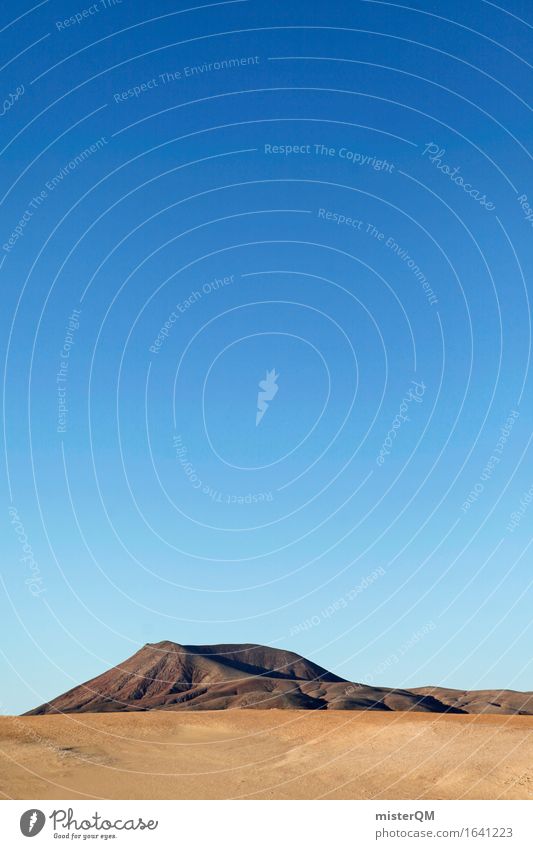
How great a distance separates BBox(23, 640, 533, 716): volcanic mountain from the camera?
141 meters

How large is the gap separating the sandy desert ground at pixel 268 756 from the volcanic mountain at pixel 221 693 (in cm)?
6159

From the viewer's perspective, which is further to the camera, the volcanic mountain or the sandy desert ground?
the volcanic mountain

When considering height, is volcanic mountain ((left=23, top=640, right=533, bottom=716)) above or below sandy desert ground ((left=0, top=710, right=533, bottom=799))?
above

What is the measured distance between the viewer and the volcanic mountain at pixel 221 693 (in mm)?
141375

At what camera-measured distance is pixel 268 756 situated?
57.1 meters

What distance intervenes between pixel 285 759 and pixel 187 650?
482ft

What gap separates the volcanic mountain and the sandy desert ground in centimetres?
6159

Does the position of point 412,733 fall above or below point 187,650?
below

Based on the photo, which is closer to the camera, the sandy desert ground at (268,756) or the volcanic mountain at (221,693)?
the sandy desert ground at (268,756)

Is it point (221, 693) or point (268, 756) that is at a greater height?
point (221, 693)

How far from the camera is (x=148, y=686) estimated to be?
176000 mm

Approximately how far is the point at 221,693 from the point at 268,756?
10552 cm
